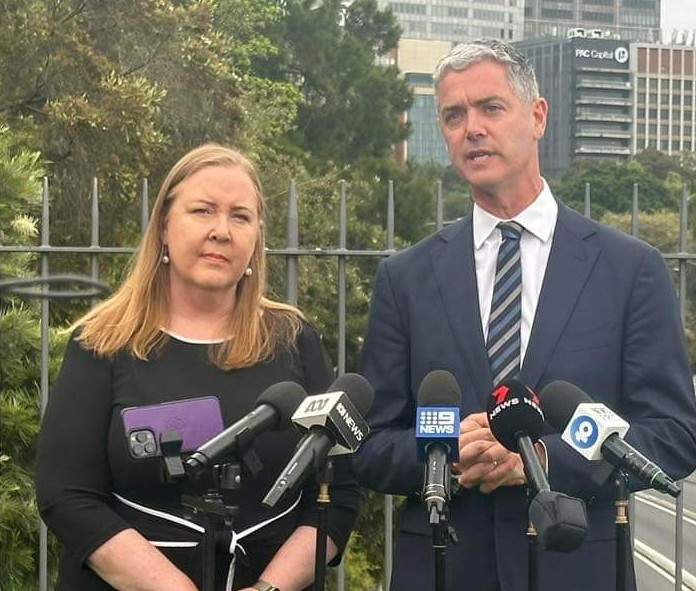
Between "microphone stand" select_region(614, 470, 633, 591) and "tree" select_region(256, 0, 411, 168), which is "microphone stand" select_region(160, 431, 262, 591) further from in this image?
"tree" select_region(256, 0, 411, 168)

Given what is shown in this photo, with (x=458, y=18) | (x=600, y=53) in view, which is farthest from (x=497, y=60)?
(x=458, y=18)

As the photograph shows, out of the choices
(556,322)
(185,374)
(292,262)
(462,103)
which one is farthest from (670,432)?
(292,262)

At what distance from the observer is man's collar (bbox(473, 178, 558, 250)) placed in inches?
146

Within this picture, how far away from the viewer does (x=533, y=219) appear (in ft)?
12.2

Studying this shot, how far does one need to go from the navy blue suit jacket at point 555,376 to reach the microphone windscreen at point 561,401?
0.35 meters

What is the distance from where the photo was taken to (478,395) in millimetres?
3574

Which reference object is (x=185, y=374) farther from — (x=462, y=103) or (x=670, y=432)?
(x=670, y=432)

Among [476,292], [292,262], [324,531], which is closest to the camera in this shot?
[324,531]

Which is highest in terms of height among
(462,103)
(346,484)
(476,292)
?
(462,103)

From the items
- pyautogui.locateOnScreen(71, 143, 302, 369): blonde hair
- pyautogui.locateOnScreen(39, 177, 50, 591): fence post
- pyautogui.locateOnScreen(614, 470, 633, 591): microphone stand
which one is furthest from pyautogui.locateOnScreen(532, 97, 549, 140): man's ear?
pyautogui.locateOnScreen(39, 177, 50, 591): fence post

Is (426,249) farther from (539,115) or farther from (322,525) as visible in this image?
(322,525)

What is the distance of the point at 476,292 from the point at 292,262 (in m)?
1.75

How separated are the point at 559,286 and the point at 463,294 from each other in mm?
243

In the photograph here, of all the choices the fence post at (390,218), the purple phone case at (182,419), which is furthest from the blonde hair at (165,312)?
the fence post at (390,218)
